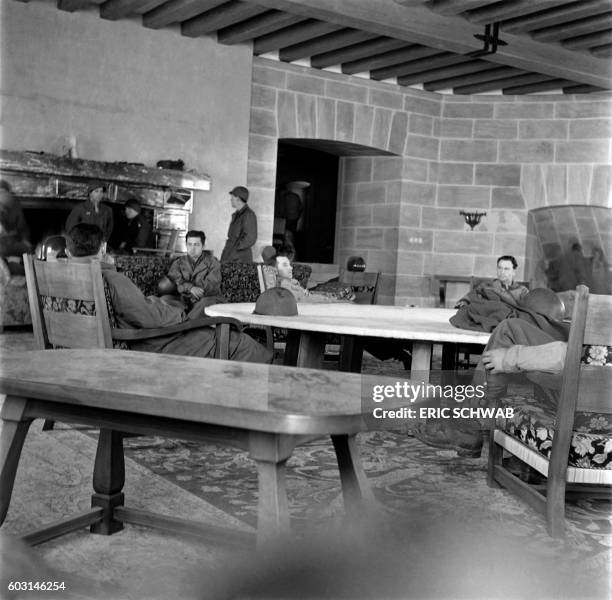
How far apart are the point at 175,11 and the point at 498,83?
440cm

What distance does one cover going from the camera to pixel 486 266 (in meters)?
11.3

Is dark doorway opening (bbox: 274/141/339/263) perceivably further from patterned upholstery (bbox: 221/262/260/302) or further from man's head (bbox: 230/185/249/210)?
patterned upholstery (bbox: 221/262/260/302)

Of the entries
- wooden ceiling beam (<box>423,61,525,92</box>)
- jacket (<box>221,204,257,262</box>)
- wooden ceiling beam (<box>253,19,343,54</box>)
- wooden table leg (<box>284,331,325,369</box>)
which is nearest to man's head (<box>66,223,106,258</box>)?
wooden table leg (<box>284,331,325,369</box>)

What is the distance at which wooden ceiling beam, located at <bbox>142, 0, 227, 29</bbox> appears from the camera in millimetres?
8289

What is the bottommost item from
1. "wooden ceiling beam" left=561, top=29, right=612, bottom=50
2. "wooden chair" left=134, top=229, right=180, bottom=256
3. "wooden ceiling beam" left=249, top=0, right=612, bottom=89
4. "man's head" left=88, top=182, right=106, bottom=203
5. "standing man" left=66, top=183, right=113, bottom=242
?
"wooden chair" left=134, top=229, right=180, bottom=256

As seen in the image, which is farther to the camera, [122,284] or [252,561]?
[122,284]

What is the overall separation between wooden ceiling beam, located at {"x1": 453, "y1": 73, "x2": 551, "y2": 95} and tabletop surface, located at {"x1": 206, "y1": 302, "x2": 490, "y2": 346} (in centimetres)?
635

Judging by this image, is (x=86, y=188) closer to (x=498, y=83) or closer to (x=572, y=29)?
(x=572, y=29)

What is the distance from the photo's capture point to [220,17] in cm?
875

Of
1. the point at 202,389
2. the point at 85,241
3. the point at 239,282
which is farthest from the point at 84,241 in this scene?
the point at 239,282

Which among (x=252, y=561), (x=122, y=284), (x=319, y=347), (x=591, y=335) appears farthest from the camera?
(x=319, y=347)

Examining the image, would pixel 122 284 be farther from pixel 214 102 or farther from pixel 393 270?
pixel 393 270

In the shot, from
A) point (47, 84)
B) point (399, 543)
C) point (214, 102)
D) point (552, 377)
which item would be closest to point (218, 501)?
point (552, 377)

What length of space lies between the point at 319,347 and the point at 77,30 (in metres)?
5.90
